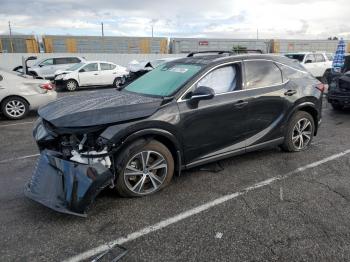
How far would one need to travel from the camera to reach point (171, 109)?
13.7ft

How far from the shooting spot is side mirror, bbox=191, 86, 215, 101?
423 cm

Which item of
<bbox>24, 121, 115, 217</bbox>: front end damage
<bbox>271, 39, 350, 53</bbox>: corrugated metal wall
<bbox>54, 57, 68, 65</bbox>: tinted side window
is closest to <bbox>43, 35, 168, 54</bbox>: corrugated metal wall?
<bbox>54, 57, 68, 65</bbox>: tinted side window

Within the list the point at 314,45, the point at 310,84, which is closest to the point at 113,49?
the point at 314,45

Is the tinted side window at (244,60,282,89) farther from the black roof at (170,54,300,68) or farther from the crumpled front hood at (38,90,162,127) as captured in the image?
the crumpled front hood at (38,90,162,127)

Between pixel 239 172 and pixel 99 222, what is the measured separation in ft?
7.21

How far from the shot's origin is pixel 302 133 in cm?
573

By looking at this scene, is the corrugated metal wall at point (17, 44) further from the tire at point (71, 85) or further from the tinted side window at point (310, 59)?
the tinted side window at point (310, 59)

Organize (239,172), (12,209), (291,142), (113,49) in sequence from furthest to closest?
(113,49)
(291,142)
(239,172)
(12,209)

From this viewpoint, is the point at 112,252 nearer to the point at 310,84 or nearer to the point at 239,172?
the point at 239,172

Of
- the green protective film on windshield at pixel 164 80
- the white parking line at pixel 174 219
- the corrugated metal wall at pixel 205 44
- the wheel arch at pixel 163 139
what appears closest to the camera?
the white parking line at pixel 174 219

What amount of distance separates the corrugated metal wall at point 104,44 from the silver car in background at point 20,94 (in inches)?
765

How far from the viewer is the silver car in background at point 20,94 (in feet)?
28.7

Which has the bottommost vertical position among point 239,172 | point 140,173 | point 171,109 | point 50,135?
point 239,172

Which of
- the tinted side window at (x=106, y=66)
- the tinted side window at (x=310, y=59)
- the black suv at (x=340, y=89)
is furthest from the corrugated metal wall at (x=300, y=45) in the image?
the black suv at (x=340, y=89)
